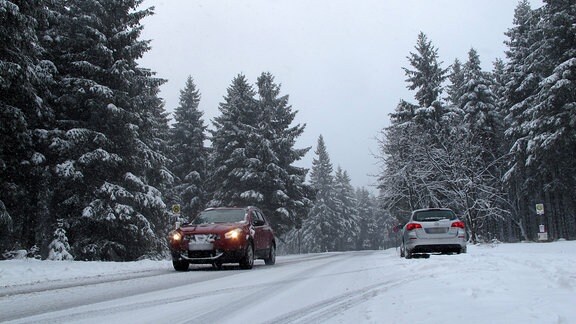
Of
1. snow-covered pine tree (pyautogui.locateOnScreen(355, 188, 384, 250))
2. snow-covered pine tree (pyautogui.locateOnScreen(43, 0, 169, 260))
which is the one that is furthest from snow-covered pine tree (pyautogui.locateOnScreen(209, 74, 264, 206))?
snow-covered pine tree (pyautogui.locateOnScreen(355, 188, 384, 250))

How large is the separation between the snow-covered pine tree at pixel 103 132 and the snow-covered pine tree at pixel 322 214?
46.5 meters

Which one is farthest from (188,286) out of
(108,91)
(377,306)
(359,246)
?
(359,246)

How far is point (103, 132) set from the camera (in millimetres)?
21172

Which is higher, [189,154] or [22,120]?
[189,154]

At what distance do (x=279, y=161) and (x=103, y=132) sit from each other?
60.8 ft

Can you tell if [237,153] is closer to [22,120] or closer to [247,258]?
[22,120]

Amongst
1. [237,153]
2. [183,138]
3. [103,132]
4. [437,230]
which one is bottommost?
[437,230]

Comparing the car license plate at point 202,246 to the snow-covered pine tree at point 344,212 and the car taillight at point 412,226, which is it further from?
the snow-covered pine tree at point 344,212

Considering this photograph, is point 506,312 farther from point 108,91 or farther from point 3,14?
point 108,91

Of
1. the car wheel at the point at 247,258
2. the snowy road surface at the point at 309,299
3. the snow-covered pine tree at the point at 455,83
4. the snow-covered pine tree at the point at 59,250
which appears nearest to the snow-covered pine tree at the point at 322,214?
the snow-covered pine tree at the point at 455,83

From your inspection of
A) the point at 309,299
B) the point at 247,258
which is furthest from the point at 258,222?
the point at 309,299

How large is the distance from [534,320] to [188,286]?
588 cm

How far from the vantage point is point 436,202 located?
33875mm

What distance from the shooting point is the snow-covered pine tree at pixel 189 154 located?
135 ft
